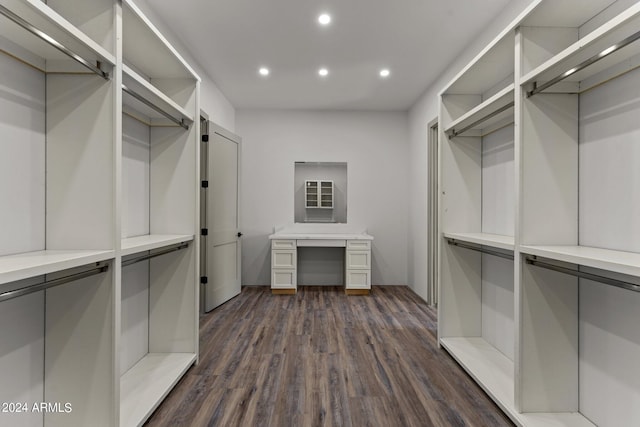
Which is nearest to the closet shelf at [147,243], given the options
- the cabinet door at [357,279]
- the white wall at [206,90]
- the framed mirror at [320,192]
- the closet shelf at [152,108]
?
the closet shelf at [152,108]

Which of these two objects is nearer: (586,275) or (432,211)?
(586,275)

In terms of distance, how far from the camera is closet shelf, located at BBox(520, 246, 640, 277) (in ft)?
3.62

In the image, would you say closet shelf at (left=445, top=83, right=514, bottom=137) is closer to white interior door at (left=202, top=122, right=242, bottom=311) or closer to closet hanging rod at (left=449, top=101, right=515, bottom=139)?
closet hanging rod at (left=449, top=101, right=515, bottom=139)

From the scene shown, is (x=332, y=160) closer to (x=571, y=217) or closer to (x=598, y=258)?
(x=571, y=217)

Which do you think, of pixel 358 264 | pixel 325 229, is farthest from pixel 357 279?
pixel 325 229

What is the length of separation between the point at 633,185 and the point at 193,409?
8.18ft

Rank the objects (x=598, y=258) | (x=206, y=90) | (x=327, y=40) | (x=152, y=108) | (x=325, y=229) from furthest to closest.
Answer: (x=325, y=229) < (x=206, y=90) < (x=327, y=40) < (x=152, y=108) < (x=598, y=258)

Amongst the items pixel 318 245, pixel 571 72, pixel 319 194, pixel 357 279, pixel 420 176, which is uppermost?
pixel 571 72

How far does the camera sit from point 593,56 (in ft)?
4.46

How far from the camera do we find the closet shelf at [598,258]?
43.4 inches

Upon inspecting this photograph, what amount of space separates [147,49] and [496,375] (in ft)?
9.83

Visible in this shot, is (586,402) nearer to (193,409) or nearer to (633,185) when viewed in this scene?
(633,185)

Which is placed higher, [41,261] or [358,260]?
[41,261]

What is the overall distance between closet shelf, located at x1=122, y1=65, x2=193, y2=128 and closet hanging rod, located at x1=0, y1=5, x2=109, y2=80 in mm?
251
